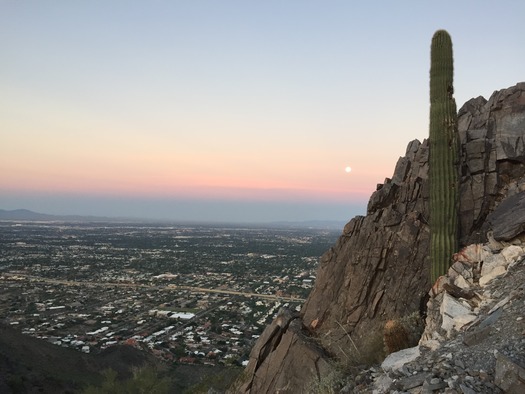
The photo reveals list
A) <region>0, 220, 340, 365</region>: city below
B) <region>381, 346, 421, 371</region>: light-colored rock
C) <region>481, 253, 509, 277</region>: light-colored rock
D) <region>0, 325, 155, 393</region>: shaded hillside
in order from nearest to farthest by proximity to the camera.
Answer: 1. <region>381, 346, 421, 371</region>: light-colored rock
2. <region>481, 253, 509, 277</region>: light-colored rock
3. <region>0, 325, 155, 393</region>: shaded hillside
4. <region>0, 220, 340, 365</region>: city below

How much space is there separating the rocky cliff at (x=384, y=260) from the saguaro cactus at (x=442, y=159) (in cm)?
94

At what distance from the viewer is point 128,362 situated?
133 ft

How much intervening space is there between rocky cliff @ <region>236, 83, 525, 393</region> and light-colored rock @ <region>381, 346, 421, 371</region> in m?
3.00

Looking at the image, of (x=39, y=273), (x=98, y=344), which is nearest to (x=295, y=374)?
(x=98, y=344)

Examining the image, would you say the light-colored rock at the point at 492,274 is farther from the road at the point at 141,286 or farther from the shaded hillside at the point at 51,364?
the road at the point at 141,286

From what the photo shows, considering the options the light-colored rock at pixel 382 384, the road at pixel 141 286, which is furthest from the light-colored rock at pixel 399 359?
the road at pixel 141 286

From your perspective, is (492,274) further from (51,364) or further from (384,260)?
(51,364)

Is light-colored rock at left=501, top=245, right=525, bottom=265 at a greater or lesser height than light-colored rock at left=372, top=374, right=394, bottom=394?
greater

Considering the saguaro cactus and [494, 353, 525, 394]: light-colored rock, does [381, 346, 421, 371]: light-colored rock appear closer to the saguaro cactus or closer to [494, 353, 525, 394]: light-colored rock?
[494, 353, 525, 394]: light-colored rock

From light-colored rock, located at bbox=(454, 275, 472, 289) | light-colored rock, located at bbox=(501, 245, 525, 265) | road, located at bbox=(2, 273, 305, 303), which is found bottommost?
road, located at bbox=(2, 273, 305, 303)

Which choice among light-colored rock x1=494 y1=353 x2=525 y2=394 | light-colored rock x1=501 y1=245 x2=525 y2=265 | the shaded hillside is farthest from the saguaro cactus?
the shaded hillside

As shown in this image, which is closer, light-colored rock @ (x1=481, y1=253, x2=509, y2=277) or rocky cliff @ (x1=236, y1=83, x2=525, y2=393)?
light-colored rock @ (x1=481, y1=253, x2=509, y2=277)

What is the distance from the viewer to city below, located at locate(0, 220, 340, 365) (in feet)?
167

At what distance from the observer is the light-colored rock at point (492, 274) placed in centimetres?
1147
